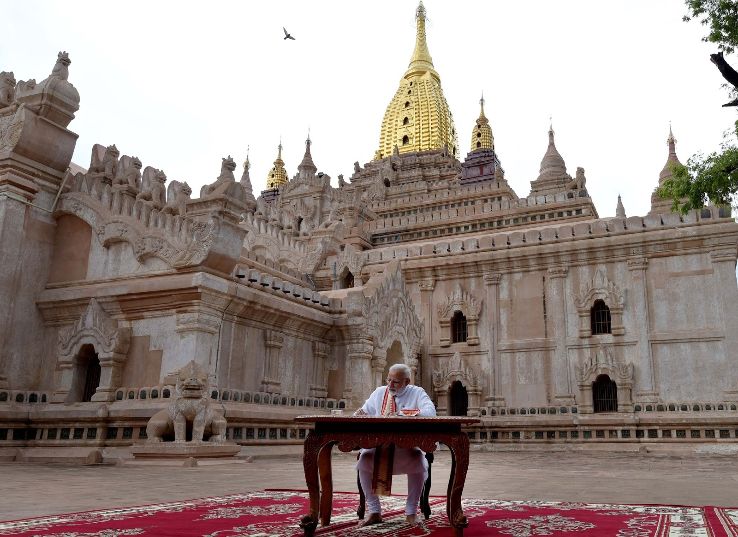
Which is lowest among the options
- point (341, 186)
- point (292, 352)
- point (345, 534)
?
point (345, 534)

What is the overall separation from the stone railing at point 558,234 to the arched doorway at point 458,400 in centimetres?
497

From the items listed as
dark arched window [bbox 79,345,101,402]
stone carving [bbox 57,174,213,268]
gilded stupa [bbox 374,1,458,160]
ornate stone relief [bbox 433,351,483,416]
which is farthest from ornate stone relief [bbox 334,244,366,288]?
gilded stupa [bbox 374,1,458,160]

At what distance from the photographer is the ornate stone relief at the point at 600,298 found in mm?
22656

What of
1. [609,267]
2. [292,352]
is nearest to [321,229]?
[609,267]

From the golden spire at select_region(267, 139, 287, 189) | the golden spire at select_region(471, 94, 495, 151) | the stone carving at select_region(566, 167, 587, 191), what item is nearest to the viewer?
the stone carving at select_region(566, 167, 587, 191)

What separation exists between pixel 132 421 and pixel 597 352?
15.5 m

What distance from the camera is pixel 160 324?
1316 cm

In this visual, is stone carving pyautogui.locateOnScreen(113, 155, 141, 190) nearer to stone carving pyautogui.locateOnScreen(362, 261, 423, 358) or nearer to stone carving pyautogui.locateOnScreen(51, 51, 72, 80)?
stone carving pyautogui.locateOnScreen(51, 51, 72, 80)

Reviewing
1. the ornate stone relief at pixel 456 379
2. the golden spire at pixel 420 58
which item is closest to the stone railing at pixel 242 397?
the ornate stone relief at pixel 456 379

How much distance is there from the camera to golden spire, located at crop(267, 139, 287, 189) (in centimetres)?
7038

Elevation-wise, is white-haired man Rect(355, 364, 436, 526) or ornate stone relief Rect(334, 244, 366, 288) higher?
ornate stone relief Rect(334, 244, 366, 288)

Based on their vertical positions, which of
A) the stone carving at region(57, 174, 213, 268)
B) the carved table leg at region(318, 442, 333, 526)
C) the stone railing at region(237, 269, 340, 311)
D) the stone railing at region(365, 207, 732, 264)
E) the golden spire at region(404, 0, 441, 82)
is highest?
the golden spire at region(404, 0, 441, 82)

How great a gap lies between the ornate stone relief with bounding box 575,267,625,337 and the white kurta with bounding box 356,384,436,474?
18294 millimetres

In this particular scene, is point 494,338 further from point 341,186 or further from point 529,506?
point 341,186
